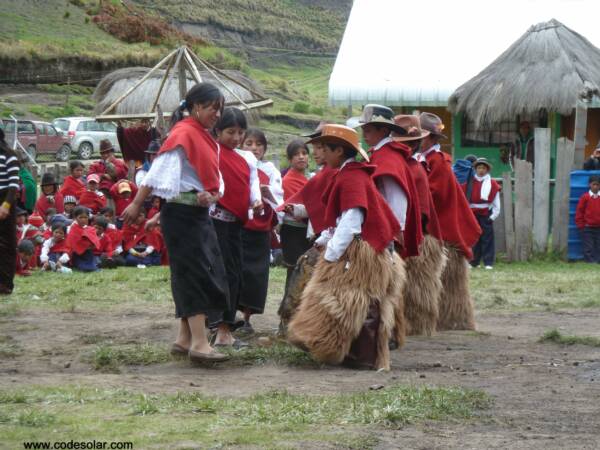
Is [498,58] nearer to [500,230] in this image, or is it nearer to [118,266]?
[500,230]

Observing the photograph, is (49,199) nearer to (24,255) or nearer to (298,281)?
(24,255)

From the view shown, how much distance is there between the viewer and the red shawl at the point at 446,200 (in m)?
9.29

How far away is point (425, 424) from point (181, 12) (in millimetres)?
64559

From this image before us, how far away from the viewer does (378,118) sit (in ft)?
26.1

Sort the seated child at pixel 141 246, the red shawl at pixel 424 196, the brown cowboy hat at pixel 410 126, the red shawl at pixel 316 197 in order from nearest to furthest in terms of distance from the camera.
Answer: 1. the red shawl at pixel 316 197
2. the red shawl at pixel 424 196
3. the brown cowboy hat at pixel 410 126
4. the seated child at pixel 141 246

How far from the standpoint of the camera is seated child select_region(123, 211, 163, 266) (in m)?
15.1

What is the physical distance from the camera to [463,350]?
8273 mm

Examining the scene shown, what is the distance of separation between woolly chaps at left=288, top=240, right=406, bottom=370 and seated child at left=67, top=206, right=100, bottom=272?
7.46 m

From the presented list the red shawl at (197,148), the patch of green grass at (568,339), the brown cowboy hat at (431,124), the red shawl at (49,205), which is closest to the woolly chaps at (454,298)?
the patch of green grass at (568,339)

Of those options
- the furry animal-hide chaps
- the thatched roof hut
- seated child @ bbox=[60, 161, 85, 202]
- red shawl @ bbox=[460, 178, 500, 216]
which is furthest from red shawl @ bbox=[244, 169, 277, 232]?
the thatched roof hut

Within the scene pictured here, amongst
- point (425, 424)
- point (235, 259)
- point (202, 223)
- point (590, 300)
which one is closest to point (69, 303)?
point (235, 259)

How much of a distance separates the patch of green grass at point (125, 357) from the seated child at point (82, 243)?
6.48 meters

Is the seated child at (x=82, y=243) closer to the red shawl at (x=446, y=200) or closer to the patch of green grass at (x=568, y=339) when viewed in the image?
the red shawl at (x=446, y=200)

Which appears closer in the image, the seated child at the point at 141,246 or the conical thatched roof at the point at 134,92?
the seated child at the point at 141,246
